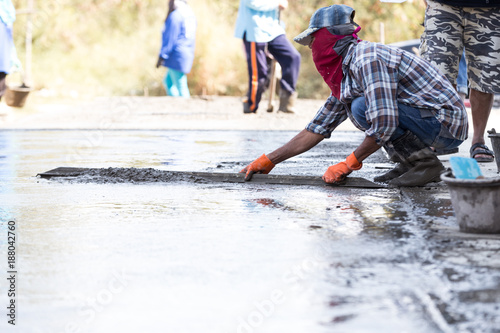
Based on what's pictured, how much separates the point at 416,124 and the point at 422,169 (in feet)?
0.95

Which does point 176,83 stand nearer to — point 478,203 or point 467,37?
point 467,37

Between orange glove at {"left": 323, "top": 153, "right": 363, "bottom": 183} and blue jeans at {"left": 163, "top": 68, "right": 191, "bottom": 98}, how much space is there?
909cm

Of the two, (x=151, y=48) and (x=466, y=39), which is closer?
(x=466, y=39)

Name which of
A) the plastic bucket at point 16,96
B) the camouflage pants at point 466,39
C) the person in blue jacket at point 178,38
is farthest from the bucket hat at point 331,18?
the plastic bucket at point 16,96

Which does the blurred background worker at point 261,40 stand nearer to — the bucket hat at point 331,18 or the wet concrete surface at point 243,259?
the wet concrete surface at point 243,259

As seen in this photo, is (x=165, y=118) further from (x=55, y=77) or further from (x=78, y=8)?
(x=78, y=8)

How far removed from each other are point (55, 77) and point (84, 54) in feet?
8.79

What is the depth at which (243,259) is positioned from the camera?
2.85 m

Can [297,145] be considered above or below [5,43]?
below

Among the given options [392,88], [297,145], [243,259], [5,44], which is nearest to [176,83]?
[5,44]

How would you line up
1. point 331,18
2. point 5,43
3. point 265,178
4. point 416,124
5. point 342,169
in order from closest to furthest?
point 331,18 → point 416,124 → point 342,169 → point 265,178 → point 5,43

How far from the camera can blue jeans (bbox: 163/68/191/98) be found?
13611mm

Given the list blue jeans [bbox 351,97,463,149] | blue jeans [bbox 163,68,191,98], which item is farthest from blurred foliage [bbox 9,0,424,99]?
blue jeans [bbox 351,97,463,149]

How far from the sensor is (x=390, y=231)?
3297 mm
